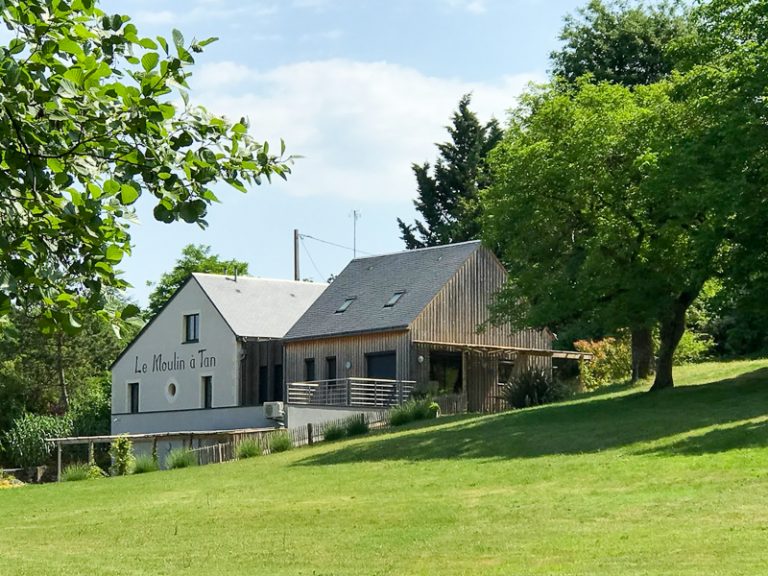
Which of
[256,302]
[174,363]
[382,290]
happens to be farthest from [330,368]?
[174,363]

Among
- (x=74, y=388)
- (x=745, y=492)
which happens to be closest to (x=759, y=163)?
(x=745, y=492)

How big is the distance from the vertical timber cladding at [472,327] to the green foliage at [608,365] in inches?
122

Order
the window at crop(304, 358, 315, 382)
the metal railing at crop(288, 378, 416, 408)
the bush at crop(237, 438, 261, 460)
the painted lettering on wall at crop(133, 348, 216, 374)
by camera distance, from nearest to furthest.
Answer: the bush at crop(237, 438, 261, 460) → the metal railing at crop(288, 378, 416, 408) → the window at crop(304, 358, 315, 382) → the painted lettering on wall at crop(133, 348, 216, 374)

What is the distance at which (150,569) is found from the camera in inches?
582

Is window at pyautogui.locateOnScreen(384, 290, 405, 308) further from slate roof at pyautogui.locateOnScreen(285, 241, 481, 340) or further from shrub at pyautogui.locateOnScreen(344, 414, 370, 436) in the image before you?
shrub at pyautogui.locateOnScreen(344, 414, 370, 436)

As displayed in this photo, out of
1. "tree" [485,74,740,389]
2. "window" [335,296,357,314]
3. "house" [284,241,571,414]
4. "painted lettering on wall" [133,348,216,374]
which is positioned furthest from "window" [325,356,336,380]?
"tree" [485,74,740,389]

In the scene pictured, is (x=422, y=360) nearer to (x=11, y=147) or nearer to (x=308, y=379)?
(x=308, y=379)

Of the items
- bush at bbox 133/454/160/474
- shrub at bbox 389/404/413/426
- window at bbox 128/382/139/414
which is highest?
window at bbox 128/382/139/414

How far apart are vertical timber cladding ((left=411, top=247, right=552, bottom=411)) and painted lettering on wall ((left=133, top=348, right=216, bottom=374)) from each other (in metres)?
10.1

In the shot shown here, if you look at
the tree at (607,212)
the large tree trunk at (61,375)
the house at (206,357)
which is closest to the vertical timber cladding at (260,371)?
the house at (206,357)

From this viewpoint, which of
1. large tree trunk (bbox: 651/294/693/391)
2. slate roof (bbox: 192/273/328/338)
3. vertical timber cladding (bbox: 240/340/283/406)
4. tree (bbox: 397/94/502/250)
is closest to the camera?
large tree trunk (bbox: 651/294/693/391)

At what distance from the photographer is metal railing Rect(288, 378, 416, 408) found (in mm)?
41312

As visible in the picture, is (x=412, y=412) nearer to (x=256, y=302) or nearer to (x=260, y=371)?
(x=260, y=371)

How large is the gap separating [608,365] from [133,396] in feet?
69.4
